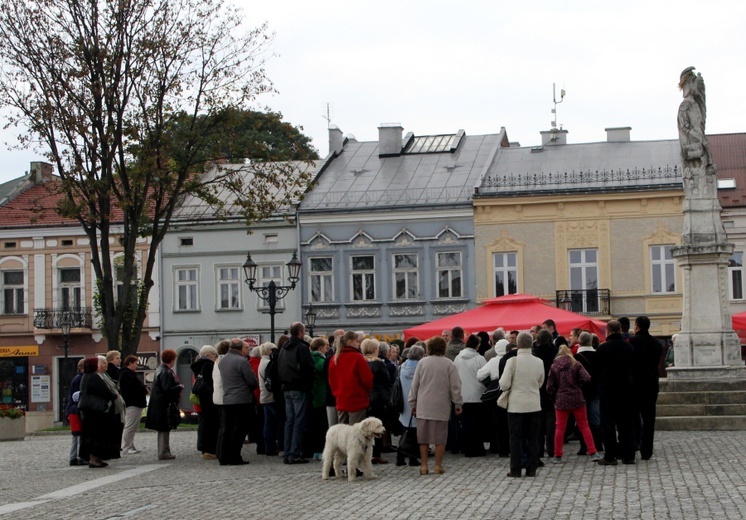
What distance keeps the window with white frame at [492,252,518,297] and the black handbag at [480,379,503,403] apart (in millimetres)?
26478

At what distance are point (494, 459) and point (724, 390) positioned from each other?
664cm

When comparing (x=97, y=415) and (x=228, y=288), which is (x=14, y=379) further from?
(x=97, y=415)

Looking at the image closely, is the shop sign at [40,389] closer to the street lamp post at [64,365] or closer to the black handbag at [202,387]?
the street lamp post at [64,365]

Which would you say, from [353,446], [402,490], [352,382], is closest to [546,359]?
[352,382]

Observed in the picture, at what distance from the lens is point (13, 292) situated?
48750 millimetres

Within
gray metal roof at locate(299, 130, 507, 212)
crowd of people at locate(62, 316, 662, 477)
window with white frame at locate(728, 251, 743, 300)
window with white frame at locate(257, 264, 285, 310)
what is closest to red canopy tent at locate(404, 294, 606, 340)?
crowd of people at locate(62, 316, 662, 477)

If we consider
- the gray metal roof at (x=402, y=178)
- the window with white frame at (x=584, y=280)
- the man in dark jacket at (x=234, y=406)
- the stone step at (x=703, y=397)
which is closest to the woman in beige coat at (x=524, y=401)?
the man in dark jacket at (x=234, y=406)

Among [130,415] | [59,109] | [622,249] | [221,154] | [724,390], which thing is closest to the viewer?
[130,415]

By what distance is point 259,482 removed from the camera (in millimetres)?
15547

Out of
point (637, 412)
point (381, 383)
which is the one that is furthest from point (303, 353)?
point (637, 412)

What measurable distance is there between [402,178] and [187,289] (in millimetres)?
8789

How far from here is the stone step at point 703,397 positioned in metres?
22.2

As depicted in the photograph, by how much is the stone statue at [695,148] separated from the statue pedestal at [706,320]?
1205 millimetres

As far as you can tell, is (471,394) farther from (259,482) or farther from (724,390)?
(724,390)
